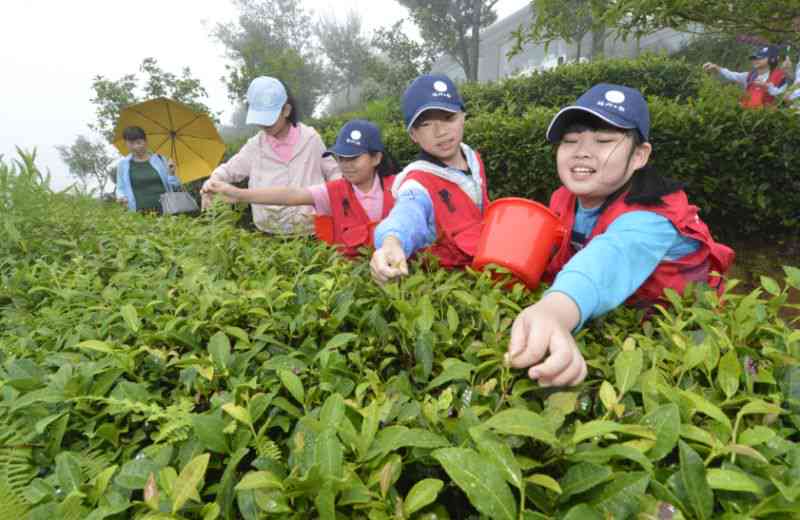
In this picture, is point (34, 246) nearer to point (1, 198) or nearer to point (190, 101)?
point (1, 198)

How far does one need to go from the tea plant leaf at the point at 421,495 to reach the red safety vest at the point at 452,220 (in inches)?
59.4

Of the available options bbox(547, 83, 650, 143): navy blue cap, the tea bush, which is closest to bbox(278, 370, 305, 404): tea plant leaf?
the tea bush

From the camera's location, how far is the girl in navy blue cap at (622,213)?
1.45 meters

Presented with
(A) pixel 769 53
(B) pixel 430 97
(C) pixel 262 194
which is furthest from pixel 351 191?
(A) pixel 769 53

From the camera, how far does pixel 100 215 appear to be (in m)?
3.12

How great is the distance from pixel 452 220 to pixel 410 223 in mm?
430

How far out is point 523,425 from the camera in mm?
705

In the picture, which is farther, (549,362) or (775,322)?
(775,322)

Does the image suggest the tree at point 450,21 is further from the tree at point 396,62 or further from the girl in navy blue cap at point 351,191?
the girl in navy blue cap at point 351,191

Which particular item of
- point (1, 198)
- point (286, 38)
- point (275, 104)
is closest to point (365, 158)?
point (275, 104)

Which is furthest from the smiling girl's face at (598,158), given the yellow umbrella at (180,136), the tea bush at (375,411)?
the yellow umbrella at (180,136)

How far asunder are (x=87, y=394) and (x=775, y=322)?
1.71 m

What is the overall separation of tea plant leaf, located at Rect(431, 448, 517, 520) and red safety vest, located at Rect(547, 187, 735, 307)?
1.34m

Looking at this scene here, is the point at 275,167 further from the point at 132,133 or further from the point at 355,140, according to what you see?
the point at 132,133
